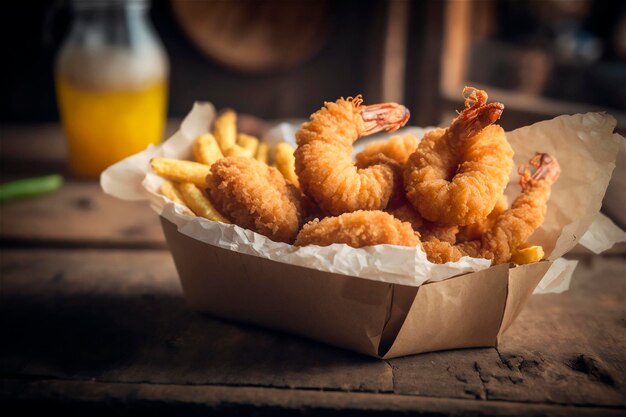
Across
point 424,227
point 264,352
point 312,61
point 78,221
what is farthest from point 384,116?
point 312,61

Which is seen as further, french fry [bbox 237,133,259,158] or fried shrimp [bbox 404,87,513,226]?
french fry [bbox 237,133,259,158]

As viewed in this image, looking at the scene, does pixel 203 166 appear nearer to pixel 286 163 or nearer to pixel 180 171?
pixel 180 171

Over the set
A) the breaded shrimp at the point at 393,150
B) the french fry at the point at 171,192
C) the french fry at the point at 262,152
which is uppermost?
the breaded shrimp at the point at 393,150

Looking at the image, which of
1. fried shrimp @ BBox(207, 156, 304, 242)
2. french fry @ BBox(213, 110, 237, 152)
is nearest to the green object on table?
french fry @ BBox(213, 110, 237, 152)

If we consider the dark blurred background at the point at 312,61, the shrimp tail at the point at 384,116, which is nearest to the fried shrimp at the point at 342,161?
the shrimp tail at the point at 384,116

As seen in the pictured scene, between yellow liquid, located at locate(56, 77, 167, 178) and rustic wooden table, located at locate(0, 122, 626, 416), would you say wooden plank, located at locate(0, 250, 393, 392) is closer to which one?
rustic wooden table, located at locate(0, 122, 626, 416)

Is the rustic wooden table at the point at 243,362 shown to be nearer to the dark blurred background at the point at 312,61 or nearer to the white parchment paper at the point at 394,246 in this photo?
the white parchment paper at the point at 394,246
